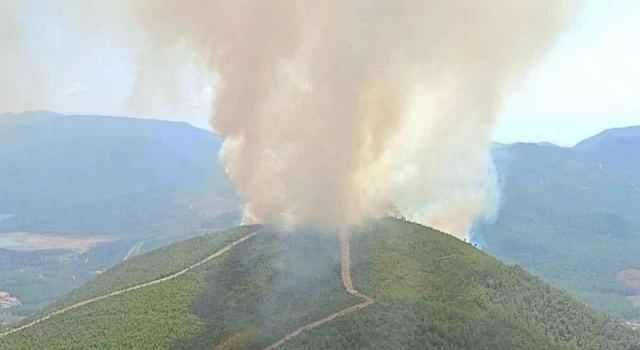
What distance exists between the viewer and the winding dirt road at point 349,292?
28.3 m

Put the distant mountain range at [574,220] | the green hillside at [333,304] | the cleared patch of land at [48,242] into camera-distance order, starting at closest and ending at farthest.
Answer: the green hillside at [333,304] → the distant mountain range at [574,220] → the cleared patch of land at [48,242]

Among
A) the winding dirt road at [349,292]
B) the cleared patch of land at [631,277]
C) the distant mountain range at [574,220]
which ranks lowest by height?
the winding dirt road at [349,292]

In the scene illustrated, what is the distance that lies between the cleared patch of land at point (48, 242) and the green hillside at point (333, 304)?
8844cm

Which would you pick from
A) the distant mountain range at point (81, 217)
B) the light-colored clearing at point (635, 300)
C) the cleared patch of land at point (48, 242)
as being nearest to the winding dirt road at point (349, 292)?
the distant mountain range at point (81, 217)

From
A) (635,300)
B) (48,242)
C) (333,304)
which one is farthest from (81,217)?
(333,304)

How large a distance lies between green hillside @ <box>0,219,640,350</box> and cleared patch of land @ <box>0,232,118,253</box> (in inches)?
3482

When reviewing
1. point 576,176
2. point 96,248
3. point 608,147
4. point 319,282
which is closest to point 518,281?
point 319,282

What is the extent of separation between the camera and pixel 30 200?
17738 centimetres

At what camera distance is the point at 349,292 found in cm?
3278

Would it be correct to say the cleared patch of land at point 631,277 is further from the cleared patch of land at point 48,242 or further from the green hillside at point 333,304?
the cleared patch of land at point 48,242

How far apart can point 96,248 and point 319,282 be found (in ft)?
310

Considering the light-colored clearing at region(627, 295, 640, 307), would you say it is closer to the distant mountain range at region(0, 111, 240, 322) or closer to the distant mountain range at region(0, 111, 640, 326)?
the distant mountain range at region(0, 111, 640, 326)

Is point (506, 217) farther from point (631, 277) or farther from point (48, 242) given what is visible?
point (48, 242)

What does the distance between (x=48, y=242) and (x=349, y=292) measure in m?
111
